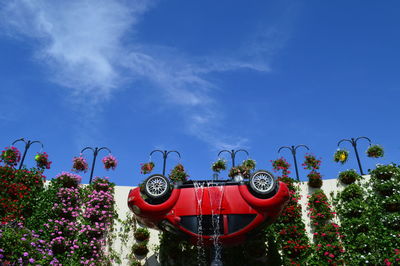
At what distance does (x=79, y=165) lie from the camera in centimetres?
1365

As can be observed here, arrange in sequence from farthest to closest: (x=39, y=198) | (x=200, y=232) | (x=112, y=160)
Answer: (x=112, y=160)
(x=39, y=198)
(x=200, y=232)

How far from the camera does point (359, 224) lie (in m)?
11.1

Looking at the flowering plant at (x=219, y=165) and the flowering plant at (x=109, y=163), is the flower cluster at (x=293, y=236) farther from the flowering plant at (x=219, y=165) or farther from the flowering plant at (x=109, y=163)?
the flowering plant at (x=109, y=163)

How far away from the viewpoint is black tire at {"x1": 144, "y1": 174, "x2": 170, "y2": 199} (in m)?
8.51

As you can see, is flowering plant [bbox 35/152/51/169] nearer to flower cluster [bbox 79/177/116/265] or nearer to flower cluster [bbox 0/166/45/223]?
flower cluster [bbox 0/166/45/223]

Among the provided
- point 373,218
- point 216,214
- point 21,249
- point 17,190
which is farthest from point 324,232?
point 17,190

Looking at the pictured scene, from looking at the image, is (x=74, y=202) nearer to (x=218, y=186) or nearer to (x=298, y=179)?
(x=218, y=186)

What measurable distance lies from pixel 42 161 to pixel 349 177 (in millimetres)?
12183

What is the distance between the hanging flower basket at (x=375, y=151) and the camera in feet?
42.3

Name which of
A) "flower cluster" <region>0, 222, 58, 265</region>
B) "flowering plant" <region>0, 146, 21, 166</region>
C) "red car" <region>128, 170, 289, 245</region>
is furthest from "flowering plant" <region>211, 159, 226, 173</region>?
"flowering plant" <region>0, 146, 21, 166</region>

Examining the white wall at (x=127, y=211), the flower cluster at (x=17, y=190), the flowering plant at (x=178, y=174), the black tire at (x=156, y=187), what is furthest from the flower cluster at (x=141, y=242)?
the flower cluster at (x=17, y=190)

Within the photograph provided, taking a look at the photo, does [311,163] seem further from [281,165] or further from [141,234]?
[141,234]

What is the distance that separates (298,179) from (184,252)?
517 centimetres

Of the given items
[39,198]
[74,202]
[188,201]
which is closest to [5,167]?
[39,198]
